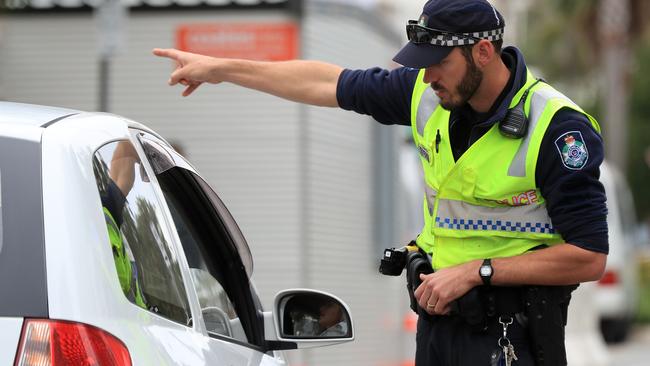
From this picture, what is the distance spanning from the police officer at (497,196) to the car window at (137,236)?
109cm

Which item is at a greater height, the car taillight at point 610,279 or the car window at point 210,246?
the car window at point 210,246

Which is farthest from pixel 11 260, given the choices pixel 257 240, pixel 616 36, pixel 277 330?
pixel 616 36

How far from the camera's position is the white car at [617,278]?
1989cm

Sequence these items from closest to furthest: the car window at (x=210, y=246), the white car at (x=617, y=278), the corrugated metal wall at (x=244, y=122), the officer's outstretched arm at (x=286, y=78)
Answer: the car window at (x=210, y=246) → the officer's outstretched arm at (x=286, y=78) → the corrugated metal wall at (x=244, y=122) → the white car at (x=617, y=278)

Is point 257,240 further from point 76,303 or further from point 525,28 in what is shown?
point 525,28

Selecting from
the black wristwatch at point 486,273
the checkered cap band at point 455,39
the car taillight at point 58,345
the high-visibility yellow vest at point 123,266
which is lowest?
the black wristwatch at point 486,273

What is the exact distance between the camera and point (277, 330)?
3875mm

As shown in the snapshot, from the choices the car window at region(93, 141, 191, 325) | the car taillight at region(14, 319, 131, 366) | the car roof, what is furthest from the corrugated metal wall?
the car taillight at region(14, 319, 131, 366)

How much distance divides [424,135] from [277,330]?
2.64 feet

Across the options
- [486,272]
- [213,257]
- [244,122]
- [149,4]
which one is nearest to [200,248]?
[213,257]

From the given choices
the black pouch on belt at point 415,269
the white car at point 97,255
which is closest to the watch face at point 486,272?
the black pouch on belt at point 415,269

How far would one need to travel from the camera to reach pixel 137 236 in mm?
3045

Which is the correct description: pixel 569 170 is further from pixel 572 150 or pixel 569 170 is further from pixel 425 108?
pixel 425 108

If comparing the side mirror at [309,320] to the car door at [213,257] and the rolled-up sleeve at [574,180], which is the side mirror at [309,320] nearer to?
the car door at [213,257]
